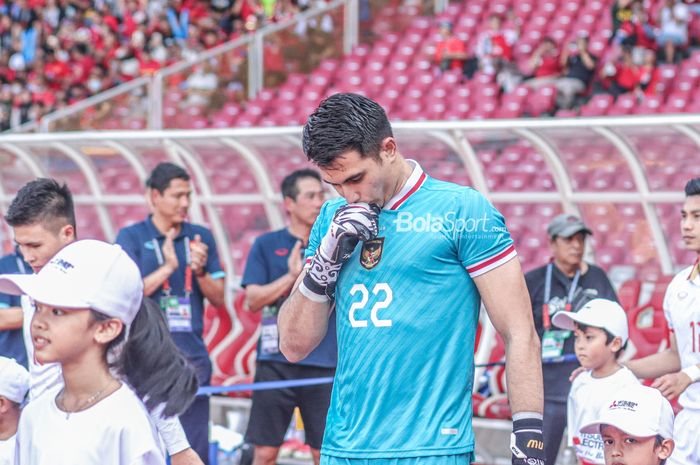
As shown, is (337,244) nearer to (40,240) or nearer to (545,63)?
(40,240)

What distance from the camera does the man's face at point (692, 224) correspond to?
560cm

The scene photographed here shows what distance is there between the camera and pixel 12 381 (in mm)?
4758

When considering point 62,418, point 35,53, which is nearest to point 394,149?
point 62,418

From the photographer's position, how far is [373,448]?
12.0 ft

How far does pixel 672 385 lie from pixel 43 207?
2777 millimetres

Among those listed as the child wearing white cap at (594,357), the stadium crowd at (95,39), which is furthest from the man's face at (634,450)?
the stadium crowd at (95,39)

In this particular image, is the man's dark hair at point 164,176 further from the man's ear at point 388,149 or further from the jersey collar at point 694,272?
the man's ear at point 388,149

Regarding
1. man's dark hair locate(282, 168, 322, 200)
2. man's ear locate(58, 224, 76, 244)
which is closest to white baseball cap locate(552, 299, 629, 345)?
man's dark hair locate(282, 168, 322, 200)

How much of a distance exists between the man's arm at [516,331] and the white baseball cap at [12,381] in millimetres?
2011

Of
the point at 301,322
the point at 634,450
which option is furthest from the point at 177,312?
the point at 301,322

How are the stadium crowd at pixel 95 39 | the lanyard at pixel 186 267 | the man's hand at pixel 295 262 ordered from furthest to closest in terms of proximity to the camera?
the stadium crowd at pixel 95 39, the man's hand at pixel 295 262, the lanyard at pixel 186 267

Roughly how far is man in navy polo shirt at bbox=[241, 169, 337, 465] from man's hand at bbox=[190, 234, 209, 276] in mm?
359

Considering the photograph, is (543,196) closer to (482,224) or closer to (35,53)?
(482,224)

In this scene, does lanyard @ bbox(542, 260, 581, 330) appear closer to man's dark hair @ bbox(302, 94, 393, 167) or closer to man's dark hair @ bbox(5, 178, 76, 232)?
man's dark hair @ bbox(5, 178, 76, 232)
